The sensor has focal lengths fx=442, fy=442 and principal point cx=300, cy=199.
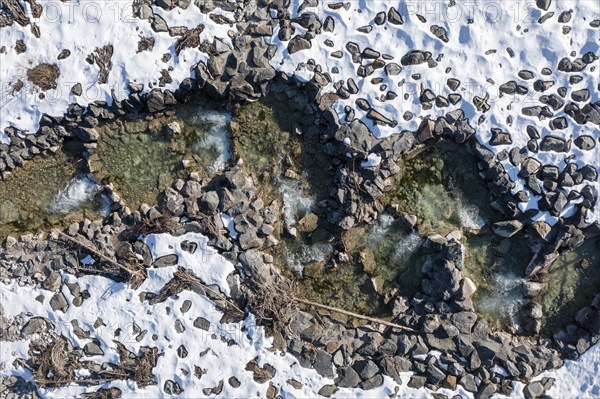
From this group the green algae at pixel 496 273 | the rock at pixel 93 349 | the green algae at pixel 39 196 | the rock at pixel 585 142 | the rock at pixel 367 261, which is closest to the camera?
the rock at pixel 585 142

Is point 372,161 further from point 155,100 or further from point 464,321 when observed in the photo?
point 155,100

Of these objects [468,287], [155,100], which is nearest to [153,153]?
[155,100]

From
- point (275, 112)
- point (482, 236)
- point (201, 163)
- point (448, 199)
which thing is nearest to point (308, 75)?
point (275, 112)

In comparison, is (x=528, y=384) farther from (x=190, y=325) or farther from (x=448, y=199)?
(x=190, y=325)

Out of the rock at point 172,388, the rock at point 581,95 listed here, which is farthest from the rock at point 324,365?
the rock at point 581,95

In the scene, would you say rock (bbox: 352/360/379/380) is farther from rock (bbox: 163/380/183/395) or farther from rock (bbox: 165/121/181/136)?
rock (bbox: 165/121/181/136)

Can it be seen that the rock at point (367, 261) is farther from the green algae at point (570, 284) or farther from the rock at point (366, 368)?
the green algae at point (570, 284)

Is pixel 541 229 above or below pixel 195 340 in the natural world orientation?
above

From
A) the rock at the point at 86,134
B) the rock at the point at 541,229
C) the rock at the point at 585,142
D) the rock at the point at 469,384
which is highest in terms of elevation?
the rock at the point at 585,142
